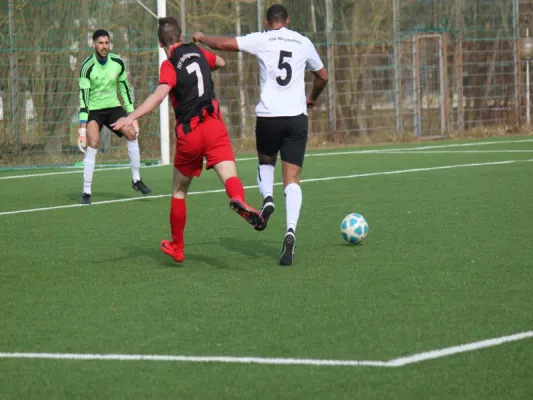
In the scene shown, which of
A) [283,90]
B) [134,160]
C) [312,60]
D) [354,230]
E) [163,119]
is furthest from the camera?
[163,119]

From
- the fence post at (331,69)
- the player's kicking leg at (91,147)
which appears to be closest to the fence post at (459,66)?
the fence post at (331,69)

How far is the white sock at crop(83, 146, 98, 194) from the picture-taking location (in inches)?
587

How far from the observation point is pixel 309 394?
5441 millimetres

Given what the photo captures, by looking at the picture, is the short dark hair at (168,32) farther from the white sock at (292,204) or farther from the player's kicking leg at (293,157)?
the white sock at (292,204)

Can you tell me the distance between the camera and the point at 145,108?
8758 mm

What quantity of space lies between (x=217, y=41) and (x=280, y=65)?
0.57 metres

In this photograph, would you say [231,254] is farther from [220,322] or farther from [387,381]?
[387,381]

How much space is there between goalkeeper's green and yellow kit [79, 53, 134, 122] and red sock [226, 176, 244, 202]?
6.58m

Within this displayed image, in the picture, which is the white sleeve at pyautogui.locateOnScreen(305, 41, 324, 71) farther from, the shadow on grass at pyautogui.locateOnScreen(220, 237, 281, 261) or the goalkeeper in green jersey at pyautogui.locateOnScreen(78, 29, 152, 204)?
the goalkeeper in green jersey at pyautogui.locateOnScreen(78, 29, 152, 204)

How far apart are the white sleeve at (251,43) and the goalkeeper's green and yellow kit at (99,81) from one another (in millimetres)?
6160

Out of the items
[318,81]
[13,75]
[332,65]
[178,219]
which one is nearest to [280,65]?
[318,81]

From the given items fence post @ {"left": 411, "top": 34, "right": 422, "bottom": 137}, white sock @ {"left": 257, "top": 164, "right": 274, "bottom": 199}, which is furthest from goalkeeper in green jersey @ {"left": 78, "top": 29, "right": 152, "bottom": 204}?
fence post @ {"left": 411, "top": 34, "right": 422, "bottom": 137}

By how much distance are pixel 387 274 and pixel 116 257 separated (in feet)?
8.55

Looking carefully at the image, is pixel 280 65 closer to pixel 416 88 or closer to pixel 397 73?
pixel 397 73
